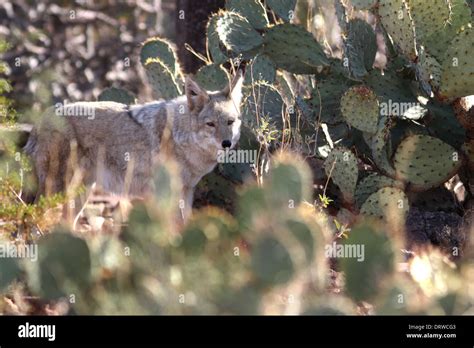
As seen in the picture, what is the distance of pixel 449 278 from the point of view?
5.13 meters

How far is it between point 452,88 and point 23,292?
353 centimetres

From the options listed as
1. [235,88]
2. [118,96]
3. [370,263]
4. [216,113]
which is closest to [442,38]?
[235,88]

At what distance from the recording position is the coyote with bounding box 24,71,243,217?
28.8ft

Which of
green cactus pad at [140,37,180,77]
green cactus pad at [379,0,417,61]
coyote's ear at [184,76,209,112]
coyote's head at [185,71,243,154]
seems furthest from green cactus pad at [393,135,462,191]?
green cactus pad at [140,37,180,77]

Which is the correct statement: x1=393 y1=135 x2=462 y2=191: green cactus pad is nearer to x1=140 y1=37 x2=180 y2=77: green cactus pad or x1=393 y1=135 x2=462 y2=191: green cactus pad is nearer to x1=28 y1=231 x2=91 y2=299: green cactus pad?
x1=140 y1=37 x2=180 y2=77: green cactus pad

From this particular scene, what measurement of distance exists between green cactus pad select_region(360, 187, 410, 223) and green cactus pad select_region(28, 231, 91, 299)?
327 centimetres

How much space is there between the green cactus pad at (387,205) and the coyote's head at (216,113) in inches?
51.5

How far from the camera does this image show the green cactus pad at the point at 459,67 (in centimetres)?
783

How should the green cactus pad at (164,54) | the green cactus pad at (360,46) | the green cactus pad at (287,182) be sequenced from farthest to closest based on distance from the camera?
the green cactus pad at (164,54) → the green cactus pad at (360,46) → the green cactus pad at (287,182)

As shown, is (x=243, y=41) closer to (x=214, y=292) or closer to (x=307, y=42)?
(x=307, y=42)

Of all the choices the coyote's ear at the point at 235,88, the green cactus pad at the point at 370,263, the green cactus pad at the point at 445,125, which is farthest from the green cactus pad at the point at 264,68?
the green cactus pad at the point at 370,263

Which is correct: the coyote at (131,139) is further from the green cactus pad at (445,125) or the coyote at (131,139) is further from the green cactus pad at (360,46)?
the green cactus pad at (445,125)

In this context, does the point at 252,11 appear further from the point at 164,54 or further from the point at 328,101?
the point at 328,101

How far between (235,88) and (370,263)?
4064 millimetres
